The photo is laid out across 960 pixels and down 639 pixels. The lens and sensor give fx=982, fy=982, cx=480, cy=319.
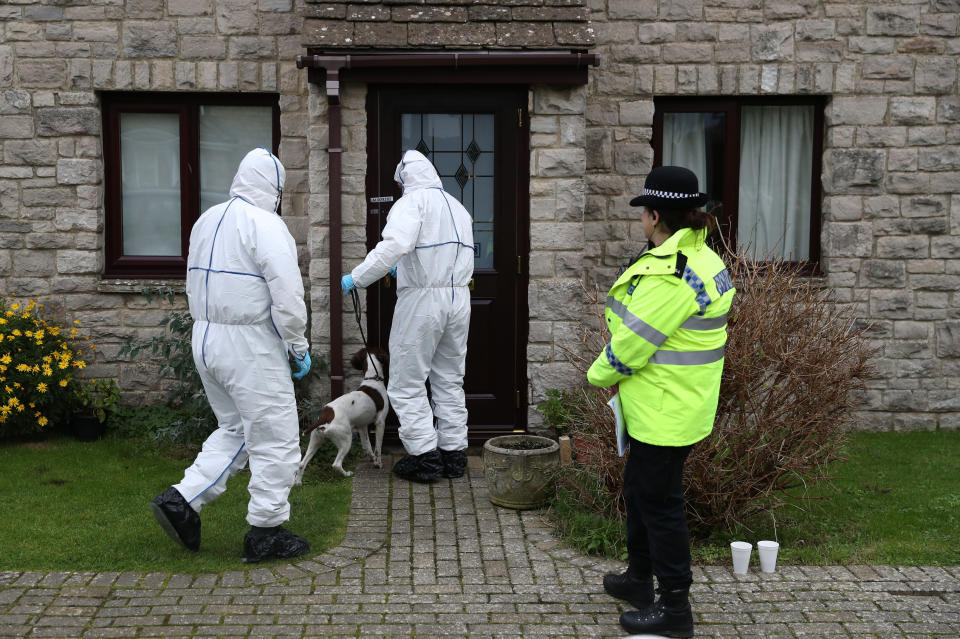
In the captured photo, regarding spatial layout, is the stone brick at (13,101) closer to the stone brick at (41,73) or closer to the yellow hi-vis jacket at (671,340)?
the stone brick at (41,73)

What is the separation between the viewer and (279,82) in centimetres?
803

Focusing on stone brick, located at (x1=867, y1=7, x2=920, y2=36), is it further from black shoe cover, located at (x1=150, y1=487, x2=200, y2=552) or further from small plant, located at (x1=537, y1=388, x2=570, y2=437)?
black shoe cover, located at (x1=150, y1=487, x2=200, y2=552)

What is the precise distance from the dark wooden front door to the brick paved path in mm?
2267

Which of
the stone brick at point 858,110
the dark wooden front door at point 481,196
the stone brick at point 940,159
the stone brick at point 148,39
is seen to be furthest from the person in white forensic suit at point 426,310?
the stone brick at point 940,159

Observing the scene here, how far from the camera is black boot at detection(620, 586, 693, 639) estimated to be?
430 cm

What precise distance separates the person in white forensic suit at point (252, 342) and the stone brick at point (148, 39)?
3.31 meters

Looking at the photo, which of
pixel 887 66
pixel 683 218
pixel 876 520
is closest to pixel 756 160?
pixel 887 66

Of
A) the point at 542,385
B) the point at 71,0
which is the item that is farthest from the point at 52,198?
the point at 542,385

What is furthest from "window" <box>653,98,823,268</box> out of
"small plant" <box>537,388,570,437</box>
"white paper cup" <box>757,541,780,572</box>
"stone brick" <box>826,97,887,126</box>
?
"white paper cup" <box>757,541,780,572</box>

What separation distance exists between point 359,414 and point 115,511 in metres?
1.65

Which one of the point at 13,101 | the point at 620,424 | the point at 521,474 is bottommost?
the point at 521,474

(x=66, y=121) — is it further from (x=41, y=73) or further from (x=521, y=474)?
(x=521, y=474)

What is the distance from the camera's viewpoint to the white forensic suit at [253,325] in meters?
5.07

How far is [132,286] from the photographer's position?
8.10 meters
